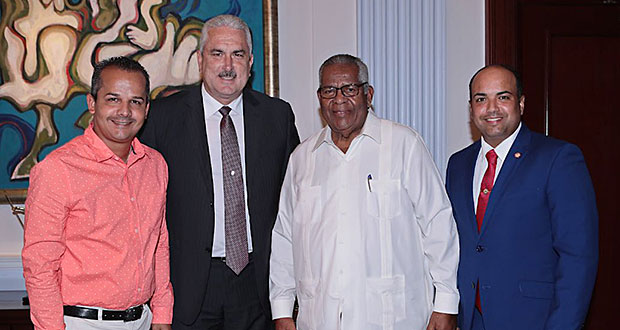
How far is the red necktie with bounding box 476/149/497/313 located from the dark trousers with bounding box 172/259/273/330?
92 cm

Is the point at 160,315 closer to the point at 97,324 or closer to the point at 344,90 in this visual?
the point at 97,324

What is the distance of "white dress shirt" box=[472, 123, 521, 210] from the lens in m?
2.29

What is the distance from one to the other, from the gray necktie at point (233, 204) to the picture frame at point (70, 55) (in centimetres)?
113

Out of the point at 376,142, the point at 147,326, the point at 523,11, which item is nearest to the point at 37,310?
the point at 147,326

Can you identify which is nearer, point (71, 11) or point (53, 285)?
point (53, 285)

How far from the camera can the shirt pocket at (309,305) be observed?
241 cm

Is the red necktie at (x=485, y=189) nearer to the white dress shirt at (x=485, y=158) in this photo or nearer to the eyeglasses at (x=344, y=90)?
the white dress shirt at (x=485, y=158)

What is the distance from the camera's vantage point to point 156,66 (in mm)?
3629

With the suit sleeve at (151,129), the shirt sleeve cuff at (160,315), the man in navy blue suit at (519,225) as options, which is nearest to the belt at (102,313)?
the shirt sleeve cuff at (160,315)

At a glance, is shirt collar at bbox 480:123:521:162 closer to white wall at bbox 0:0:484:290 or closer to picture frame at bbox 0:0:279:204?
white wall at bbox 0:0:484:290

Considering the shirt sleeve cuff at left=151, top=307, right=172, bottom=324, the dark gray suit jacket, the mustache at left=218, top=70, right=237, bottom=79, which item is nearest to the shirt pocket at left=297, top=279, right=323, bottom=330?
the dark gray suit jacket

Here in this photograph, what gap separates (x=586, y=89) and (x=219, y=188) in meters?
2.45

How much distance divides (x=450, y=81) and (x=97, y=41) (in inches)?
83.2

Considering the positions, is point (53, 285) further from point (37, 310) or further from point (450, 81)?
point (450, 81)
